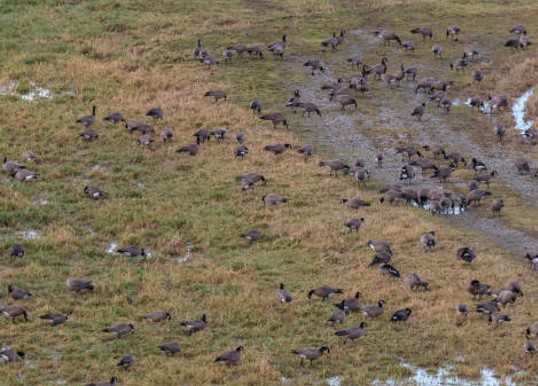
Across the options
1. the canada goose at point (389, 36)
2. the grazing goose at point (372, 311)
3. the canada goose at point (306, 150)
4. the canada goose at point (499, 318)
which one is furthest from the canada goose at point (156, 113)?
the canada goose at point (499, 318)

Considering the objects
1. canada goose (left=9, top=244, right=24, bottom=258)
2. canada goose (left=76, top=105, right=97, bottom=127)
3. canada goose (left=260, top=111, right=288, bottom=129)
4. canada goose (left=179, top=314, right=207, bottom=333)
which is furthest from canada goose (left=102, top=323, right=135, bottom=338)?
A: canada goose (left=260, top=111, right=288, bottom=129)

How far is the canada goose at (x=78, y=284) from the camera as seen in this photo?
24.7m

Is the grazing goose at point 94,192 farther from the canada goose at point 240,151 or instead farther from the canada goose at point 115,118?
the canada goose at point 115,118

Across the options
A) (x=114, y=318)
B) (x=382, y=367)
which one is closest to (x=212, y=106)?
(x=114, y=318)

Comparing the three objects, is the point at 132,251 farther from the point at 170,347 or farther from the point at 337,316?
the point at 337,316

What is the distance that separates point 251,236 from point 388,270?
4.48 meters

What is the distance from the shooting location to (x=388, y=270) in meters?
25.5

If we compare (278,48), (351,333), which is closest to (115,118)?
(278,48)

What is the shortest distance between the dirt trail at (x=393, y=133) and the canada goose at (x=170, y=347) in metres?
11.1

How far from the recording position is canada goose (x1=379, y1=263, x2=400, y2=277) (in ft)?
83.4

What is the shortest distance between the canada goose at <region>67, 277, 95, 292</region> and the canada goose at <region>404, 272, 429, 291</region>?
25.0ft

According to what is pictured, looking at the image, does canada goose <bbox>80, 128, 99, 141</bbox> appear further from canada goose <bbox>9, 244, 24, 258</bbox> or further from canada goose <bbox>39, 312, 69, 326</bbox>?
canada goose <bbox>39, 312, 69, 326</bbox>

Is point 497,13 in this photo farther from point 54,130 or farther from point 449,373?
point 449,373

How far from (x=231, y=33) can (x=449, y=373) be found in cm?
3170
